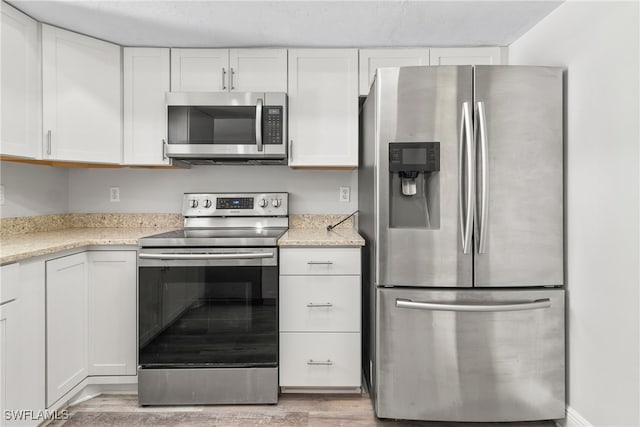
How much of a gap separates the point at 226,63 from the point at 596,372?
256 centimetres

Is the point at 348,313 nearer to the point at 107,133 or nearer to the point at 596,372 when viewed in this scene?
the point at 596,372

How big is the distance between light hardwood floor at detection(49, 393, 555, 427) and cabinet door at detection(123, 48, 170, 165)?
1441 mm

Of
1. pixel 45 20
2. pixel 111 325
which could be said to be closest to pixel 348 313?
pixel 111 325

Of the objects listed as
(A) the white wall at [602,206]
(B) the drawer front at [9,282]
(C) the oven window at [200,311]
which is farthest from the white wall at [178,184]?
(A) the white wall at [602,206]

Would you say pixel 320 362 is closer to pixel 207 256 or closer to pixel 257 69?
pixel 207 256

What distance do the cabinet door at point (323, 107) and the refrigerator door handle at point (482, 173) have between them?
2.70 feet

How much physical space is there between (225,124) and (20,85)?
3.45ft

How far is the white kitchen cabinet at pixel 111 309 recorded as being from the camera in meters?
2.06

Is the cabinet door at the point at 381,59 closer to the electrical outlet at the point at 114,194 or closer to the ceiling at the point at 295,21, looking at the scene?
the ceiling at the point at 295,21

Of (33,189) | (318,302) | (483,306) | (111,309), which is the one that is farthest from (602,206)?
(33,189)

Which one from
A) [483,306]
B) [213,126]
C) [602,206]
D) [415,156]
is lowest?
[483,306]

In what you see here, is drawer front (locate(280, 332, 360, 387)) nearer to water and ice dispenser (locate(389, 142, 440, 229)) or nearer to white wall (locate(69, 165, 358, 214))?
water and ice dispenser (locate(389, 142, 440, 229))

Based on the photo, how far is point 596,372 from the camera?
1.64 m

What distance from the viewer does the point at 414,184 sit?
1.81m
